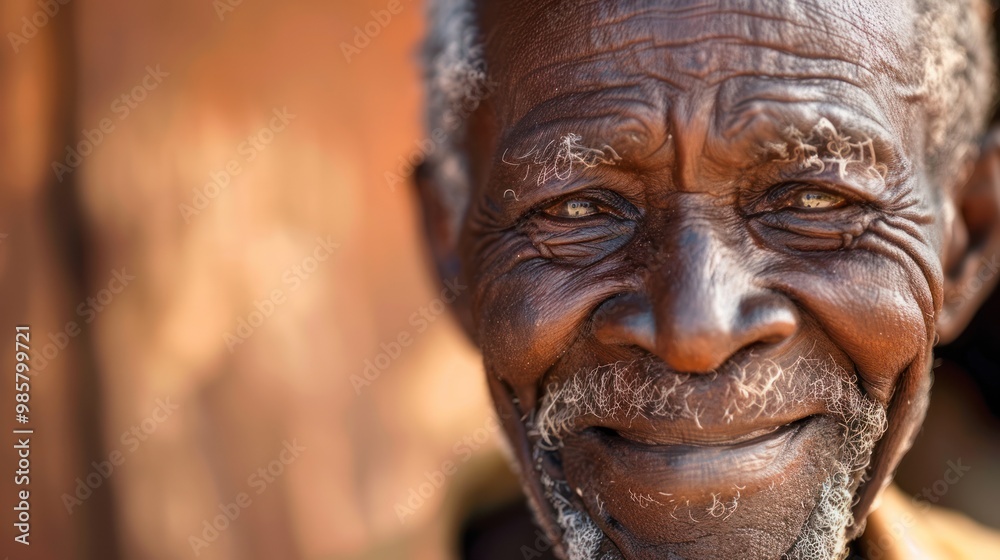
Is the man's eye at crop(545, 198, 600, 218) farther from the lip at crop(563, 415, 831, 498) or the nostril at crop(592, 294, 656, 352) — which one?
the lip at crop(563, 415, 831, 498)

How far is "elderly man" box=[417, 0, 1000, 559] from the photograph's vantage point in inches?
60.0

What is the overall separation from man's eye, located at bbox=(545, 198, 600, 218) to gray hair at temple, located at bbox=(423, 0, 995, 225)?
0.34 metres

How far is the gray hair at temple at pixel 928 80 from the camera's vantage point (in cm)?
179

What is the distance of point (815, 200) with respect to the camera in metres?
1.61

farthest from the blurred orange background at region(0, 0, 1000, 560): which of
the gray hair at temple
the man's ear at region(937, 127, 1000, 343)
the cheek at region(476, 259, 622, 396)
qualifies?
the man's ear at region(937, 127, 1000, 343)

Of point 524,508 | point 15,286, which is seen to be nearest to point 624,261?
point 524,508

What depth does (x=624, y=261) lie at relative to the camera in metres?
1.65

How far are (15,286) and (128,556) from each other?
3.00 ft

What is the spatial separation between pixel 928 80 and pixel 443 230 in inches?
49.7

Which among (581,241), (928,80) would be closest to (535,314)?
(581,241)

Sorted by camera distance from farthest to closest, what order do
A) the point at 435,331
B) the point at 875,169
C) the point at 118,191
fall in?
the point at 435,331 < the point at 118,191 < the point at 875,169

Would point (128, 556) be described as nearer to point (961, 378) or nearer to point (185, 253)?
point (185, 253)

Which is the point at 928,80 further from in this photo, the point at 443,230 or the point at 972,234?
the point at 443,230

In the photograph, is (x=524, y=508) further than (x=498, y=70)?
Yes
